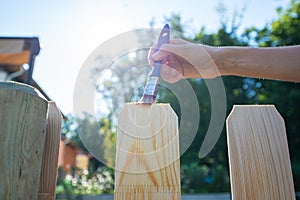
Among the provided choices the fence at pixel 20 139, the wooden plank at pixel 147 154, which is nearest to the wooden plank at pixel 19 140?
the fence at pixel 20 139

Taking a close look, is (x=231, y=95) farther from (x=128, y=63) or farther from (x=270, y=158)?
(x=270, y=158)

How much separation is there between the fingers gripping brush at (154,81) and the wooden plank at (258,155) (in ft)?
0.94

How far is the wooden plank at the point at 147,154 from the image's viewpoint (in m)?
0.80

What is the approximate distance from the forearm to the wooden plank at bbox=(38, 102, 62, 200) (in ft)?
2.38

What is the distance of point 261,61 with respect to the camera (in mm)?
1062

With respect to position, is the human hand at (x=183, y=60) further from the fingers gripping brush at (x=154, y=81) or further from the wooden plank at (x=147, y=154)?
the wooden plank at (x=147, y=154)

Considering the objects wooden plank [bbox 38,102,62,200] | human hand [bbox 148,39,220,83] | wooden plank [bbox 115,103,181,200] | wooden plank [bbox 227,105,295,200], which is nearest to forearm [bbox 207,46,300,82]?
human hand [bbox 148,39,220,83]

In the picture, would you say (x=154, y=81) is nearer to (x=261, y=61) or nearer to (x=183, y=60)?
(x=183, y=60)

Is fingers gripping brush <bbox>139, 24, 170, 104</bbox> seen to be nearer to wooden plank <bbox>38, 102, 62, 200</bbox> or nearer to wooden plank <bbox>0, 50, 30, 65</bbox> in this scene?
wooden plank <bbox>38, 102, 62, 200</bbox>

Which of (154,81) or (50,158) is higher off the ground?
(154,81)

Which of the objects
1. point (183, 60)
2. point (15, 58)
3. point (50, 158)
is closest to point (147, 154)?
point (50, 158)

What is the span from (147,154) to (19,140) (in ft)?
1.21

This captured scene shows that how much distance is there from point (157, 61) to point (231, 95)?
10892mm

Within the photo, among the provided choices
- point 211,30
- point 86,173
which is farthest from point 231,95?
point 86,173
